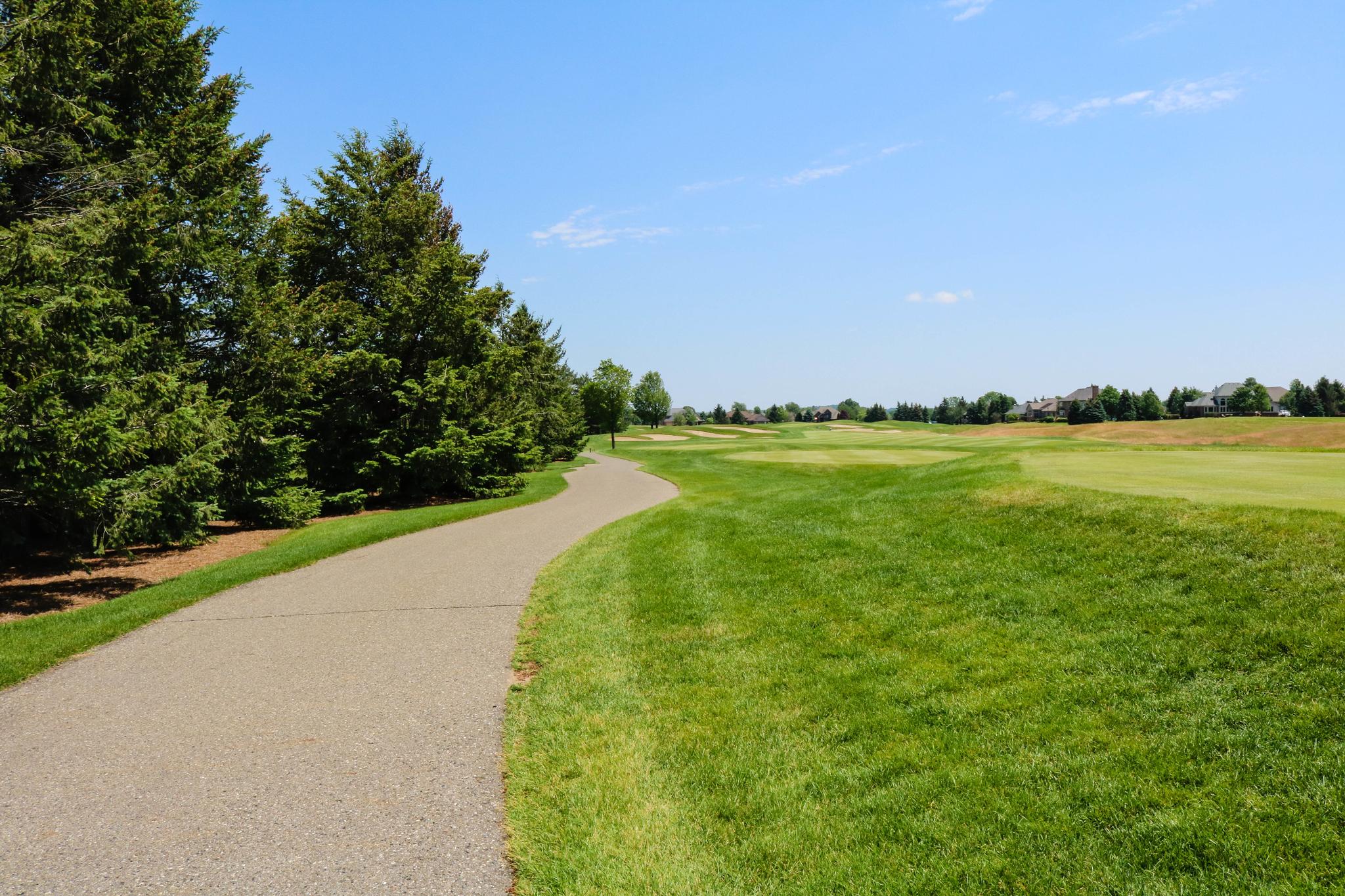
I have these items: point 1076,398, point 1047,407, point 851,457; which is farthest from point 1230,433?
point 1047,407

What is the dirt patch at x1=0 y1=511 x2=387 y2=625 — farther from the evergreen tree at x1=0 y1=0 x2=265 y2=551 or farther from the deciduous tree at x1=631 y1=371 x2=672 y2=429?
the deciduous tree at x1=631 y1=371 x2=672 y2=429

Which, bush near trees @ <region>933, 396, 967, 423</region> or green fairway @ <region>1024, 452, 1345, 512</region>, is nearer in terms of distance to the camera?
green fairway @ <region>1024, 452, 1345, 512</region>

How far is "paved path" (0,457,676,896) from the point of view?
368 centimetres

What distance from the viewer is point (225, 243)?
16328 mm

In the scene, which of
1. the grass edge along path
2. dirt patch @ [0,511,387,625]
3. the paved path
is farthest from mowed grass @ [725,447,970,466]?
the paved path

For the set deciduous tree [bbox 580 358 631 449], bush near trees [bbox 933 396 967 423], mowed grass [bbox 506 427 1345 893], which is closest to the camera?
mowed grass [bbox 506 427 1345 893]

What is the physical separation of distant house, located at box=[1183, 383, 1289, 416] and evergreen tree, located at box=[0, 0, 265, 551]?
136625 millimetres

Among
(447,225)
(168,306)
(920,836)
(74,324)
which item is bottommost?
(920,836)

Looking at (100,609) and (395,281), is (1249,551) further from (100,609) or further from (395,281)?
(395,281)

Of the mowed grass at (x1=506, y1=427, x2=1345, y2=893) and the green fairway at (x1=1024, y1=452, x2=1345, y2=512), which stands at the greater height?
the green fairway at (x1=1024, y1=452, x2=1345, y2=512)

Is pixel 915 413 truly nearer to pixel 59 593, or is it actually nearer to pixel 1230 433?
pixel 1230 433

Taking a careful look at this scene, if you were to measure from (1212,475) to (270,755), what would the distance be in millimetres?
13342

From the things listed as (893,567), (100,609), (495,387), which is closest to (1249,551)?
(893,567)

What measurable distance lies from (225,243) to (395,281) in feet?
21.6
